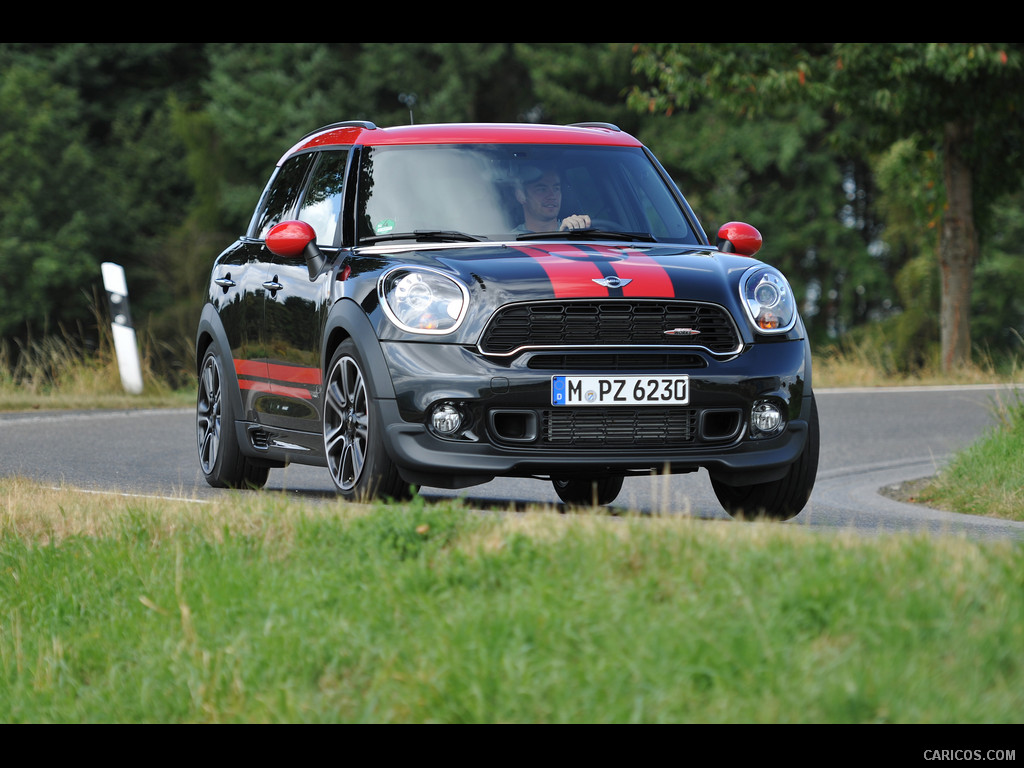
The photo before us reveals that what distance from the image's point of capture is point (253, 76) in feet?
147

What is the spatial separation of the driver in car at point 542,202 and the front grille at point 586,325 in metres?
1.14

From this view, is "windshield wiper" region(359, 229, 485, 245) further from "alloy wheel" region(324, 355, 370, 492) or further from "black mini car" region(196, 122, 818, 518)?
"alloy wheel" region(324, 355, 370, 492)

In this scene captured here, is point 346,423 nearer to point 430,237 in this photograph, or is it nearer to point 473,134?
point 430,237

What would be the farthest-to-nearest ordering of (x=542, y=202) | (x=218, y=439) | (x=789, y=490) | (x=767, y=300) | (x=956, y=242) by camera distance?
(x=956, y=242) < (x=218, y=439) < (x=542, y=202) < (x=789, y=490) < (x=767, y=300)

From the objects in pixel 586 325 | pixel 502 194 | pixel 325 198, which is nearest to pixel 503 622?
pixel 586 325

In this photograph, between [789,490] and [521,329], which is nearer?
[521,329]

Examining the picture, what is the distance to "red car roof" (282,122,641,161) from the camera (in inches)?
335

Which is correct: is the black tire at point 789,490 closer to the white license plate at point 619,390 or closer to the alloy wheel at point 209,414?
the white license plate at point 619,390

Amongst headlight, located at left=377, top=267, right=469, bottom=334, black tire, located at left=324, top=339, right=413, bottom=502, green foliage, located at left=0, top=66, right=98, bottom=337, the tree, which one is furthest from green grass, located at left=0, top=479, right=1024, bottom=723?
green foliage, located at left=0, top=66, right=98, bottom=337

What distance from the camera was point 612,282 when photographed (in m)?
7.14

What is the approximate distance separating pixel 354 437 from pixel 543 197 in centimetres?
168

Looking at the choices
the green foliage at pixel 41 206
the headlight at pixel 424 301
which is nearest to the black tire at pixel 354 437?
the headlight at pixel 424 301

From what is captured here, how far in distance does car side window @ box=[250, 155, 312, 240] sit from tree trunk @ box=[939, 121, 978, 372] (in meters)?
15.5

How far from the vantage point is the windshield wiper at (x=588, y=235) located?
8039 mm
